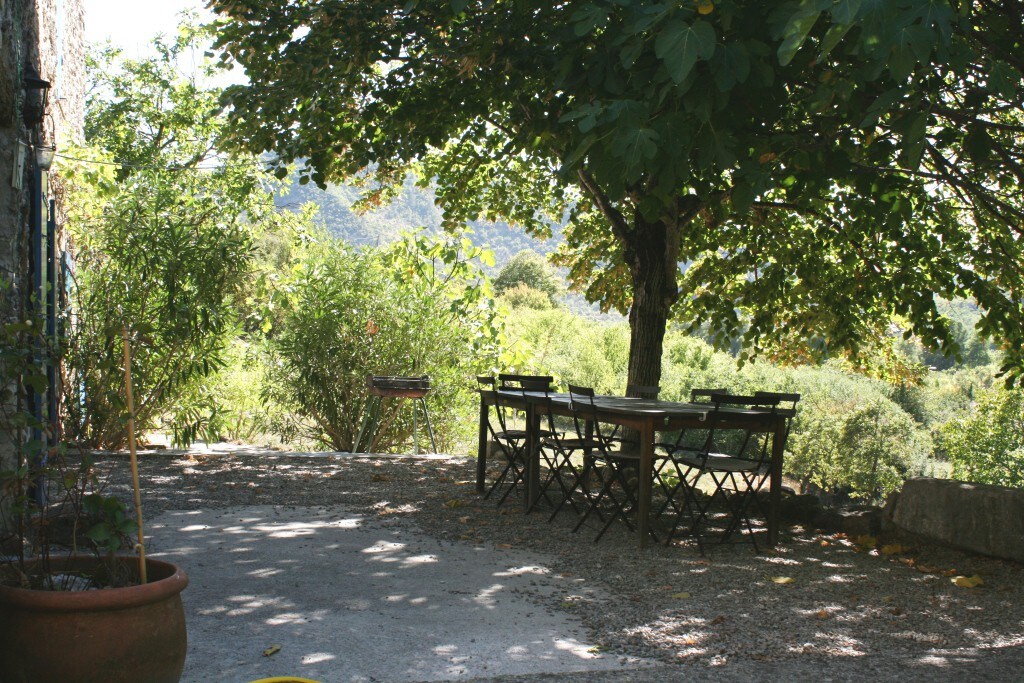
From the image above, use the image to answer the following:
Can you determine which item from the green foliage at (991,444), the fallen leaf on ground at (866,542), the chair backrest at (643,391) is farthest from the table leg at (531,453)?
the green foliage at (991,444)

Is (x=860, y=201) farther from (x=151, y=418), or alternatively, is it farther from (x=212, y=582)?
(x=151, y=418)

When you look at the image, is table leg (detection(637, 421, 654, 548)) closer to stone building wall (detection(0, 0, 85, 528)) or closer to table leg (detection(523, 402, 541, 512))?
table leg (detection(523, 402, 541, 512))

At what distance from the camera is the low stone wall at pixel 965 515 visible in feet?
17.7

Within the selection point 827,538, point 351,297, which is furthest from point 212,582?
point 351,297

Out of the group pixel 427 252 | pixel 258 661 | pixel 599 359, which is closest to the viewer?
pixel 258 661

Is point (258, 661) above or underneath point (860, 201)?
underneath

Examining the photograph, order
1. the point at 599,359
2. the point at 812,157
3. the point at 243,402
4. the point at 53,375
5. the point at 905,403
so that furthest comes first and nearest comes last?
the point at 905,403 → the point at 599,359 → the point at 243,402 → the point at 53,375 → the point at 812,157

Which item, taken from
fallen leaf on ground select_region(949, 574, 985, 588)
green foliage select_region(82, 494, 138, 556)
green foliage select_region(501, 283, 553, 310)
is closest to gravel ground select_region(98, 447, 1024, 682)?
fallen leaf on ground select_region(949, 574, 985, 588)

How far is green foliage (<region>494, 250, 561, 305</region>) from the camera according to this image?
42703mm

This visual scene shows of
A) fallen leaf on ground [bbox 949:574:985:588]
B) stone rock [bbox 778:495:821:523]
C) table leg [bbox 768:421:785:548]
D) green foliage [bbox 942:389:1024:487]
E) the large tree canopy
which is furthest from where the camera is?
green foliage [bbox 942:389:1024:487]

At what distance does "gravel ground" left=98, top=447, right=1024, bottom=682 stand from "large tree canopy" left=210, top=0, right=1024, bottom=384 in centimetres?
188

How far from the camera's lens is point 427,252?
11.2 meters

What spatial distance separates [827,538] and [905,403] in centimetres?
2187

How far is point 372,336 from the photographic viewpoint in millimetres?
10562
